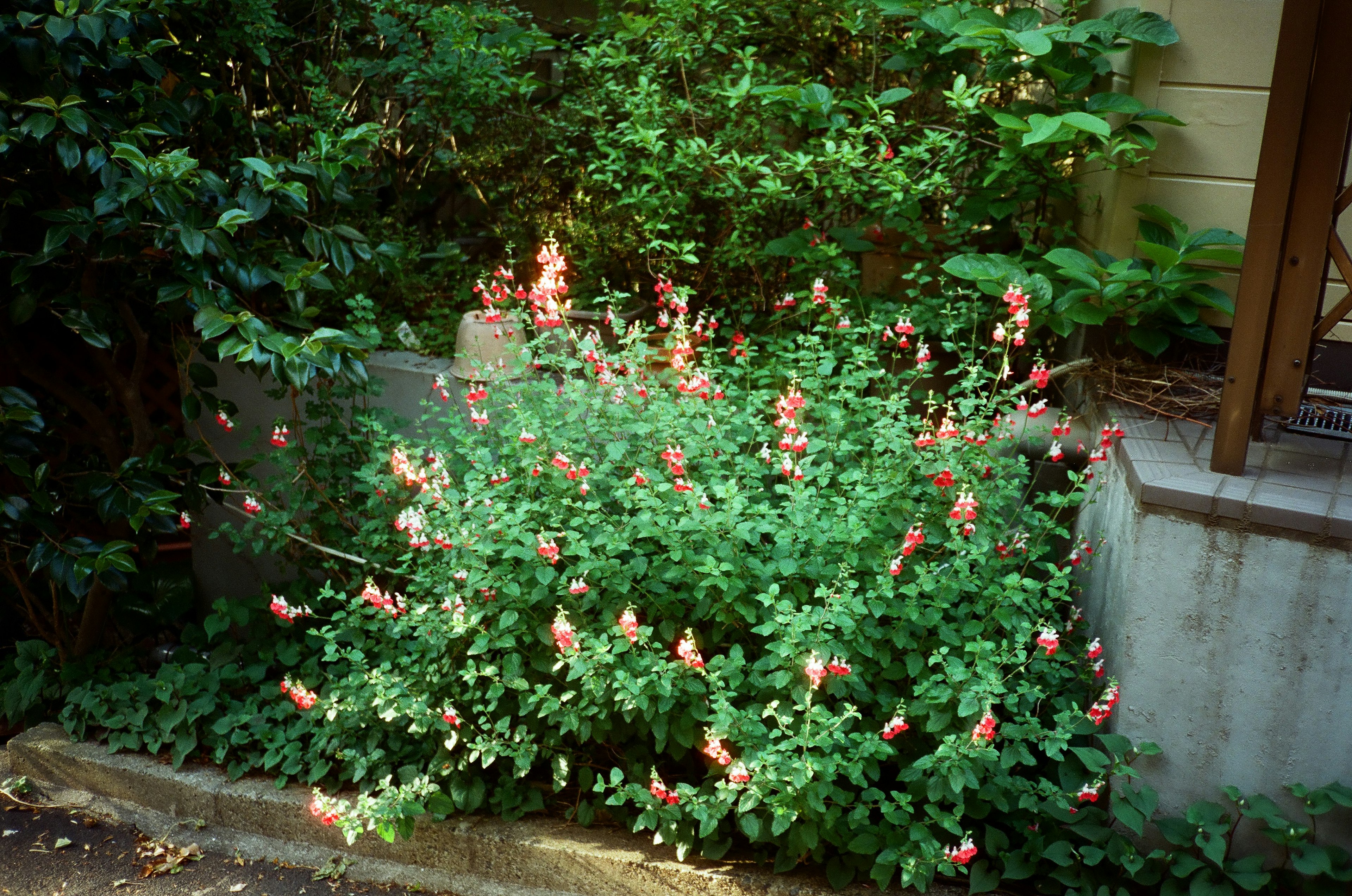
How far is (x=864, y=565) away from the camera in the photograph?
2.56 m

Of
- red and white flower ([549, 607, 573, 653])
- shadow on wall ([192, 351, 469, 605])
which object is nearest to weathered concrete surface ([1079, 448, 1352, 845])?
red and white flower ([549, 607, 573, 653])

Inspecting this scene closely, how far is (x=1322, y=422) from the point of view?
2791mm

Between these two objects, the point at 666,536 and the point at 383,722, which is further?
the point at 383,722

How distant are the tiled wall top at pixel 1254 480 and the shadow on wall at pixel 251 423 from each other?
8.07ft

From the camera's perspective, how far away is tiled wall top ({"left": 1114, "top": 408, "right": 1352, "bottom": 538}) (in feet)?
7.46

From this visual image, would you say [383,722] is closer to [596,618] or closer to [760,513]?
[596,618]

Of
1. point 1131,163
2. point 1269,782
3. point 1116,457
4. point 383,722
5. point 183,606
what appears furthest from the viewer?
point 183,606

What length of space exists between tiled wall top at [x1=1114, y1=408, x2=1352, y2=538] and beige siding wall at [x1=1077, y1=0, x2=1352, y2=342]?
29.9 inches

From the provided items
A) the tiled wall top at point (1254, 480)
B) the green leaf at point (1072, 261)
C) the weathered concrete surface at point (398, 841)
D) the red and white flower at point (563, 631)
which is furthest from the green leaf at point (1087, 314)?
the red and white flower at point (563, 631)

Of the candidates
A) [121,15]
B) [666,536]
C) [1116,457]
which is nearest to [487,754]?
[666,536]

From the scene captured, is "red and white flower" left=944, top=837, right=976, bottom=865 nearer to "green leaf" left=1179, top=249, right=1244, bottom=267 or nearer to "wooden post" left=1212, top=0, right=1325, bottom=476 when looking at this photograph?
"wooden post" left=1212, top=0, right=1325, bottom=476

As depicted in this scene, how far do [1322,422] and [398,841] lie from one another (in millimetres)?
2986

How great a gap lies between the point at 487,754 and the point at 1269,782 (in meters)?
2.01

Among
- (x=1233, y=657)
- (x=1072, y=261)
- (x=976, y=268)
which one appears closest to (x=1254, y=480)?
(x=1233, y=657)
